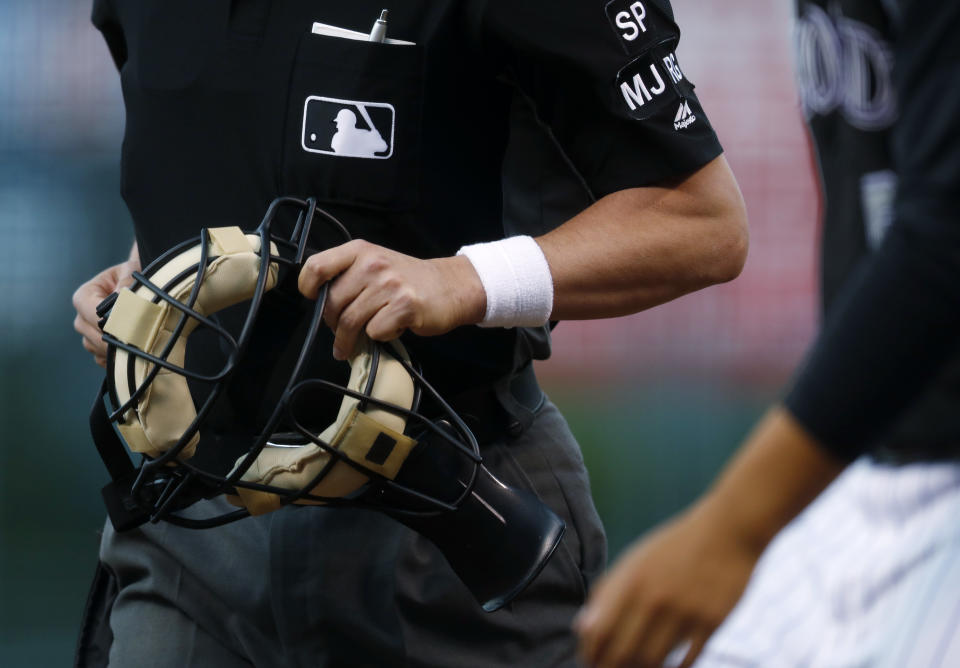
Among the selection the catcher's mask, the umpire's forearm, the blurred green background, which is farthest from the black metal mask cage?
the blurred green background

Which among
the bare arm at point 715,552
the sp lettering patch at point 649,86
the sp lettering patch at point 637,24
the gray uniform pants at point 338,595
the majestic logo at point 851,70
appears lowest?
the gray uniform pants at point 338,595

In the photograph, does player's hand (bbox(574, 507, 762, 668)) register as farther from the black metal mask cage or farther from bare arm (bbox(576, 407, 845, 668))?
the black metal mask cage

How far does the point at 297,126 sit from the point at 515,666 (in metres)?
0.77

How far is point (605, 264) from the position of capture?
1642mm

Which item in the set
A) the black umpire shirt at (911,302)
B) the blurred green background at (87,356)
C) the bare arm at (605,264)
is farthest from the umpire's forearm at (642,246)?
the blurred green background at (87,356)

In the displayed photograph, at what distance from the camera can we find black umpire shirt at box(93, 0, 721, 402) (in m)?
1.63

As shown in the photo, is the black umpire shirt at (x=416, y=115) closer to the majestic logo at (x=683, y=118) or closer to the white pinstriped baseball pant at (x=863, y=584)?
the majestic logo at (x=683, y=118)

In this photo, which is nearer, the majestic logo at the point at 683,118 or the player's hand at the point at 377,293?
the player's hand at the point at 377,293

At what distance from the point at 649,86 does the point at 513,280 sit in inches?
12.2

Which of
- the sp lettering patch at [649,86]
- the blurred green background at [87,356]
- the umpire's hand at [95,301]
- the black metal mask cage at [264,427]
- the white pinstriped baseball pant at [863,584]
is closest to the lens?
the white pinstriped baseball pant at [863,584]

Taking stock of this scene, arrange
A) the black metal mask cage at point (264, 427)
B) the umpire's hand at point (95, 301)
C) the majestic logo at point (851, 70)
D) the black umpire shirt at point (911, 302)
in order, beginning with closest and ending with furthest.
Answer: the black umpire shirt at point (911, 302) < the majestic logo at point (851, 70) < the black metal mask cage at point (264, 427) < the umpire's hand at point (95, 301)

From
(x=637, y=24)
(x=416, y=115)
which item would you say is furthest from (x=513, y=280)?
(x=637, y=24)

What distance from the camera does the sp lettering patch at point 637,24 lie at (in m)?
1.63

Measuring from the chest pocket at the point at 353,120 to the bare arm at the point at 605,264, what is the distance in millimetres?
164
